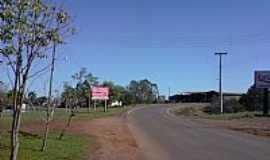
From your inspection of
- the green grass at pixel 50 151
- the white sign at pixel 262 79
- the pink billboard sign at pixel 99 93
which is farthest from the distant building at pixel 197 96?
the green grass at pixel 50 151

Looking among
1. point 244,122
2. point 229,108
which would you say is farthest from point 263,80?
point 229,108

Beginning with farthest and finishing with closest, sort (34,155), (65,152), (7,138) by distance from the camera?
(7,138)
(65,152)
(34,155)

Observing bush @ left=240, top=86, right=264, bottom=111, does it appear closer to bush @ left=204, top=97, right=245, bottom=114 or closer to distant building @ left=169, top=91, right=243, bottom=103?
bush @ left=204, top=97, right=245, bottom=114

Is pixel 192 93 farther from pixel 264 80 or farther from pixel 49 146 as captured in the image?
pixel 49 146

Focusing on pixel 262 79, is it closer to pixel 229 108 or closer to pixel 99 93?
pixel 229 108

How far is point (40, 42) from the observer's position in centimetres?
1080

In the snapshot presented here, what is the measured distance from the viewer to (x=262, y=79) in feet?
260

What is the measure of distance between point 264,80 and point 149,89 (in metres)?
104

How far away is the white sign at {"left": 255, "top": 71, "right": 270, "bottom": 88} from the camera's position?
78.8 metres

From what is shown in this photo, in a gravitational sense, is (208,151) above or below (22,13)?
below

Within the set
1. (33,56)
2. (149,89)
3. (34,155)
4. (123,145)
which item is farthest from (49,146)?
(149,89)

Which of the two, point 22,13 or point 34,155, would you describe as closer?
point 22,13

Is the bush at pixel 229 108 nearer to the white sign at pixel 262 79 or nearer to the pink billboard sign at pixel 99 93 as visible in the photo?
the pink billboard sign at pixel 99 93

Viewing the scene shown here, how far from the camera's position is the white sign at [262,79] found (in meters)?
78.8
